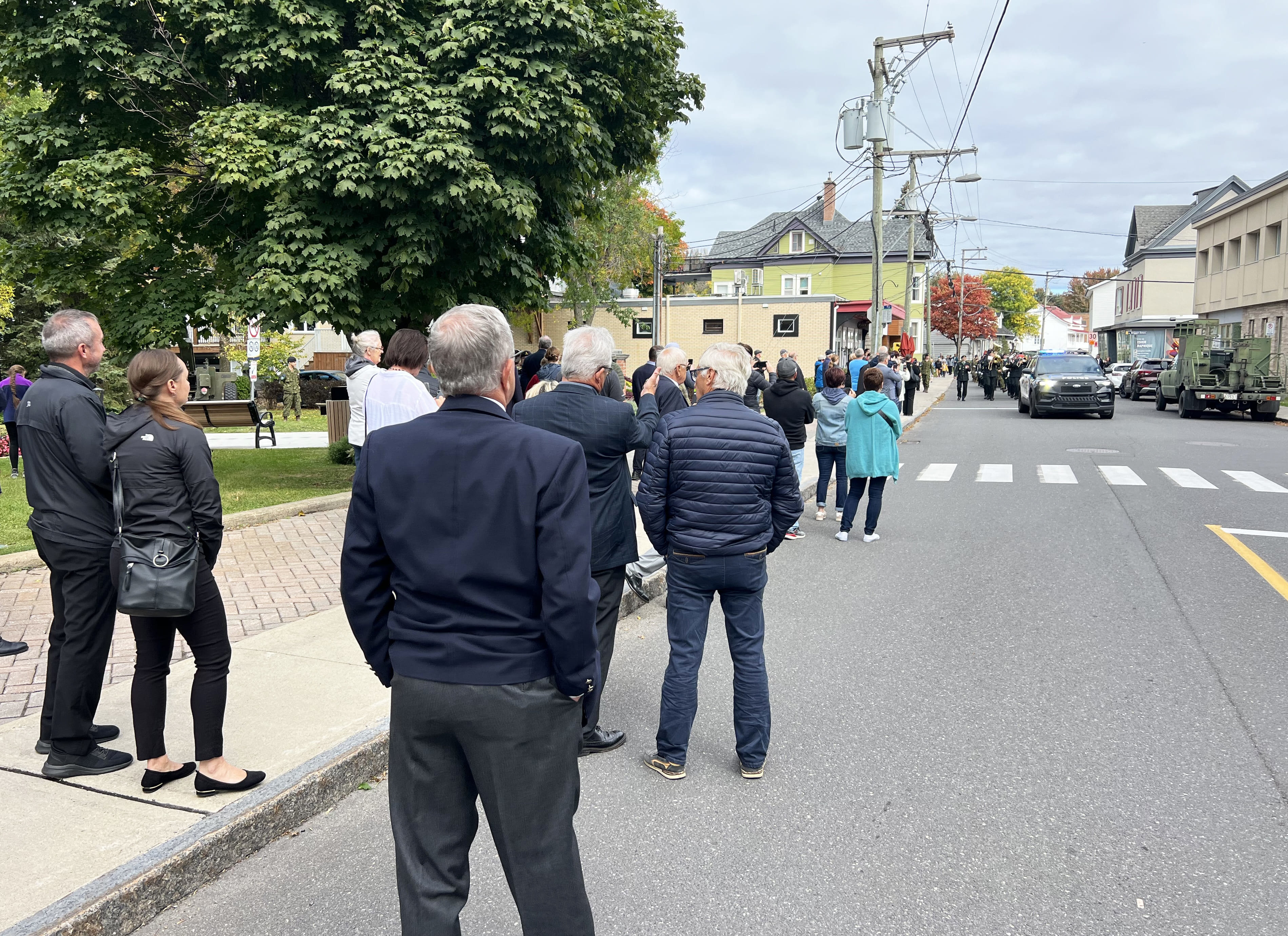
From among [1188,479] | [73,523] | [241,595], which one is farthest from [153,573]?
[1188,479]

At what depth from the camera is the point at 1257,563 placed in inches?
329

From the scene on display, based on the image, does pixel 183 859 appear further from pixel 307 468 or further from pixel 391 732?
pixel 307 468

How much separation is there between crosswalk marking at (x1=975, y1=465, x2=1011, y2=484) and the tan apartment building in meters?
20.8

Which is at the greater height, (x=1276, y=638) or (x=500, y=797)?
(x=500, y=797)

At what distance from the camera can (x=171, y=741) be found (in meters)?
4.39

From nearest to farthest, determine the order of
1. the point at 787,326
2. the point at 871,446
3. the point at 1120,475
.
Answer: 1. the point at 871,446
2. the point at 1120,475
3. the point at 787,326

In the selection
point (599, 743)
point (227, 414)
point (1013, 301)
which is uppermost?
point (1013, 301)

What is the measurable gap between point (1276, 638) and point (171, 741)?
260 inches

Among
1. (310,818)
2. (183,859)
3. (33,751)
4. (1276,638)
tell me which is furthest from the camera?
(1276,638)

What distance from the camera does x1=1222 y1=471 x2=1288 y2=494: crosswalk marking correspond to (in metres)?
12.8

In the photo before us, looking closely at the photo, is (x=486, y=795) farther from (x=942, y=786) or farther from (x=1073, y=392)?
(x=1073, y=392)

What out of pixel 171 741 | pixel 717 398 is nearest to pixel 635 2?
pixel 717 398

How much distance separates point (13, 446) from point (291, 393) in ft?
47.9

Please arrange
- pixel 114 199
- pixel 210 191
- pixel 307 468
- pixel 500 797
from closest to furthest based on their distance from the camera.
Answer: pixel 500 797 < pixel 114 199 < pixel 210 191 < pixel 307 468
